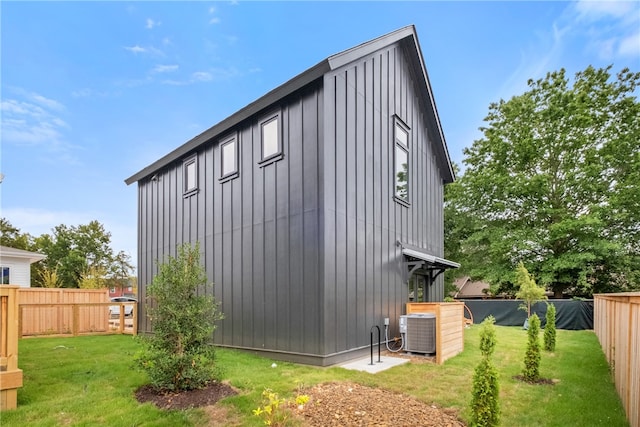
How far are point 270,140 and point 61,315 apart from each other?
9326mm

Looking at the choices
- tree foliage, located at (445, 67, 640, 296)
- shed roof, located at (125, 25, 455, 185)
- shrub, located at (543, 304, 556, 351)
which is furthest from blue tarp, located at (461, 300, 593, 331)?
shed roof, located at (125, 25, 455, 185)

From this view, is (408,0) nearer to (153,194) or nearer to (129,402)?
(153,194)

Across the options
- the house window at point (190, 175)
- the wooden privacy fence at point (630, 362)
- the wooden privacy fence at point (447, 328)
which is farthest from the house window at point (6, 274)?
the wooden privacy fence at point (630, 362)

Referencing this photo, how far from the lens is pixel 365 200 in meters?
8.39

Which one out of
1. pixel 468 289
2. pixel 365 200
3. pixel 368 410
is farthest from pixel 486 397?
pixel 468 289

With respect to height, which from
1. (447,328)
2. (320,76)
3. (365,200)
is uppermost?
(320,76)

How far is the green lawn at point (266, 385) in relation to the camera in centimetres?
427

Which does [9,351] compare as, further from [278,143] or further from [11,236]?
[11,236]

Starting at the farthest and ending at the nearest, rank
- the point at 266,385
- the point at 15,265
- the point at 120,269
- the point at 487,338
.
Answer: the point at 120,269
the point at 15,265
the point at 266,385
the point at 487,338

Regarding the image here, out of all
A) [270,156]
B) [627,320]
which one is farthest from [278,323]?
[627,320]

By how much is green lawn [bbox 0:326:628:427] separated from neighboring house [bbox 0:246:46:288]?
1007 centimetres

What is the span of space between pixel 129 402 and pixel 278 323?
3.29 meters

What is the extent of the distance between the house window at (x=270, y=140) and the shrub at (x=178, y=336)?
3516 millimetres

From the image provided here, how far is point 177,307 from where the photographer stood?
200 inches
